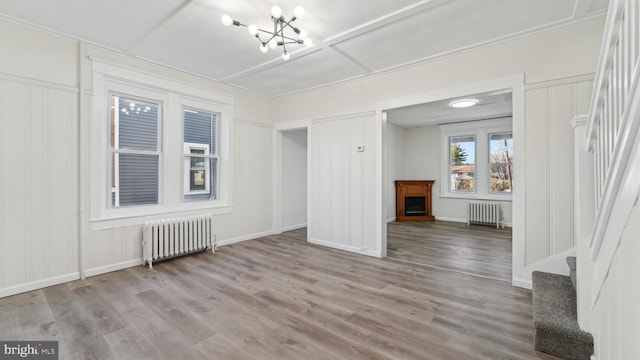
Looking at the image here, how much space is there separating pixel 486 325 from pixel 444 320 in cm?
32

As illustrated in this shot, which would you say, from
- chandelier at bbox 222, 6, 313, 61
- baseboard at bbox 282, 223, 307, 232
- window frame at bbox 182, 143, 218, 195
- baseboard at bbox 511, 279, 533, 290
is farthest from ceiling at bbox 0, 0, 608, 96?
baseboard at bbox 282, 223, 307, 232

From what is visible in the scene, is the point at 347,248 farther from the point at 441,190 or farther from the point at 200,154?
the point at 441,190

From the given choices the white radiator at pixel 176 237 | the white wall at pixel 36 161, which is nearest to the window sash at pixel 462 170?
the white radiator at pixel 176 237

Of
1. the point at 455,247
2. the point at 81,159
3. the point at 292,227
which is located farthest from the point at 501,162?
the point at 81,159

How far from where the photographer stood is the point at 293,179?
6012 mm

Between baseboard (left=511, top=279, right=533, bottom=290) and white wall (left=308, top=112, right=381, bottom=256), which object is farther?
white wall (left=308, top=112, right=381, bottom=256)

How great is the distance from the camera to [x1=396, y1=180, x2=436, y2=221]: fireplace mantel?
7.60 meters

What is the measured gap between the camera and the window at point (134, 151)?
362cm

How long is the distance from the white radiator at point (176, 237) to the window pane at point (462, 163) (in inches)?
249

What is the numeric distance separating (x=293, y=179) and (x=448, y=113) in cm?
386

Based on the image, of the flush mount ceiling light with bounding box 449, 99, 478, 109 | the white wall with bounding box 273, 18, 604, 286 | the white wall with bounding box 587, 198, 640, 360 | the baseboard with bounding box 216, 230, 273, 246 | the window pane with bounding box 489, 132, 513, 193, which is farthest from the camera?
the window pane with bounding box 489, 132, 513, 193

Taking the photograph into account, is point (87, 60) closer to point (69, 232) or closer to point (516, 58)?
point (69, 232)

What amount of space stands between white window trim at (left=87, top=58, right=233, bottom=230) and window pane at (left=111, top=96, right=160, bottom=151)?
10 cm

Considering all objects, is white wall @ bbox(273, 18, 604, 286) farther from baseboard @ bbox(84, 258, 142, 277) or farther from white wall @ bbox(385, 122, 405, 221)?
baseboard @ bbox(84, 258, 142, 277)
